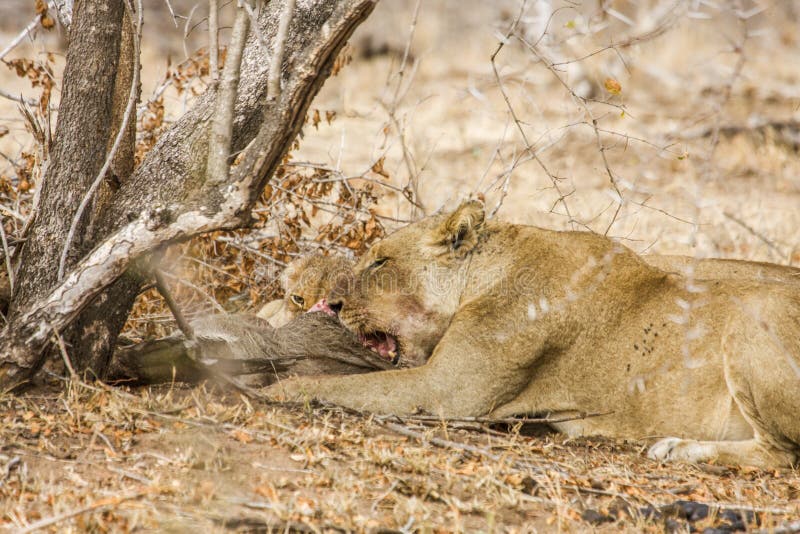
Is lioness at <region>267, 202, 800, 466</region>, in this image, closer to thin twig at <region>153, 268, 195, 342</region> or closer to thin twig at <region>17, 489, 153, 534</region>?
thin twig at <region>153, 268, 195, 342</region>

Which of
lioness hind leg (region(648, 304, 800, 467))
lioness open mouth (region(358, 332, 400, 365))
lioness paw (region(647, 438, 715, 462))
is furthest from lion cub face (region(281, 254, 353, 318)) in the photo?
lioness hind leg (region(648, 304, 800, 467))

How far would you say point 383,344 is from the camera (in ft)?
15.8

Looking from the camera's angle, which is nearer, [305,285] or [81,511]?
[81,511]

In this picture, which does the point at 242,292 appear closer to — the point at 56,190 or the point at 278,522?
the point at 56,190

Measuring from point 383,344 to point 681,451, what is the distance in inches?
60.1

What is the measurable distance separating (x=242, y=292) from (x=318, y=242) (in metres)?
0.60

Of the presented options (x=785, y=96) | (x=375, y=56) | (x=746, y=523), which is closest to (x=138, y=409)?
(x=746, y=523)

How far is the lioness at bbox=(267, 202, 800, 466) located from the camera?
4.13 m

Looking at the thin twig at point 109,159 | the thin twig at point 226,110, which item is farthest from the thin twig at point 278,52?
the thin twig at point 109,159

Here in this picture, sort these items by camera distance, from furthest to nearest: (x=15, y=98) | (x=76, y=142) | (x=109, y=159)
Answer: (x=15, y=98), (x=76, y=142), (x=109, y=159)

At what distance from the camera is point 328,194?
21.0 ft

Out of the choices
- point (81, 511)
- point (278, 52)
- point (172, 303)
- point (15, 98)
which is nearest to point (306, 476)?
point (81, 511)

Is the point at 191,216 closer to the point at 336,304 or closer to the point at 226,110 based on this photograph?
the point at 226,110

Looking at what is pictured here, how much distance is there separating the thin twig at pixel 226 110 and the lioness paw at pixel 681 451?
2.19m
